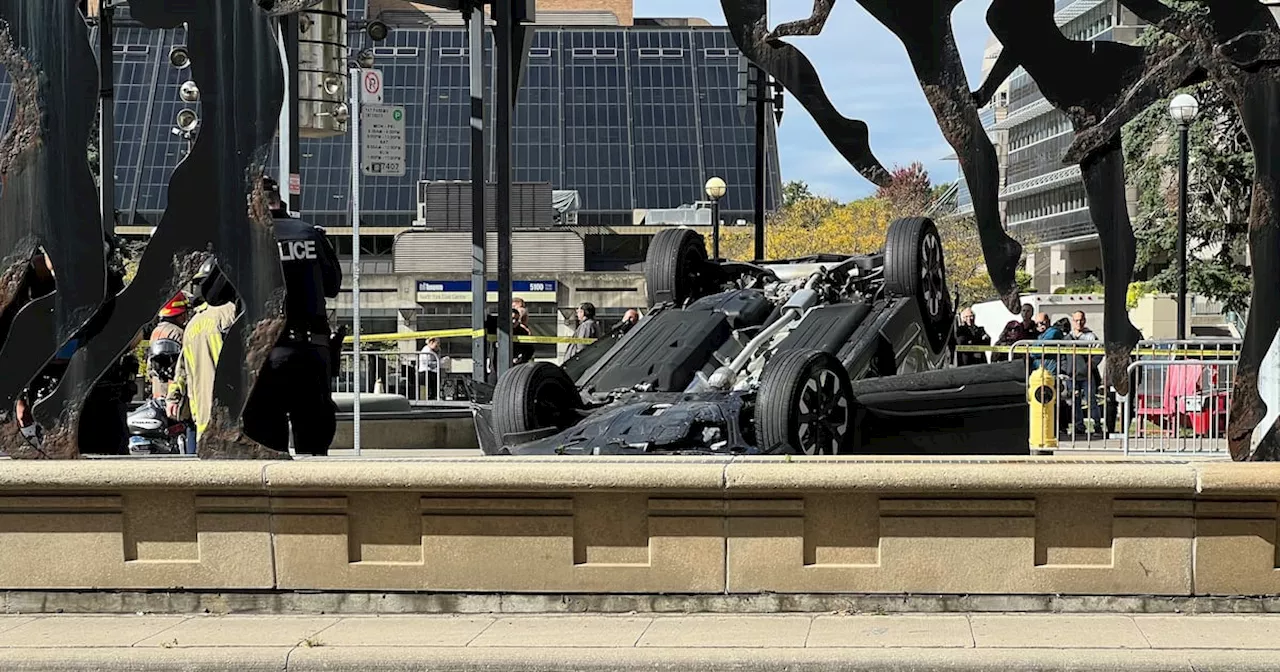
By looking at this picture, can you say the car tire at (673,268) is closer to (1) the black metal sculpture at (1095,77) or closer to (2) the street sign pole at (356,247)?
(2) the street sign pole at (356,247)

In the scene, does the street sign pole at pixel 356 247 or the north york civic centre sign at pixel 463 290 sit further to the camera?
the north york civic centre sign at pixel 463 290

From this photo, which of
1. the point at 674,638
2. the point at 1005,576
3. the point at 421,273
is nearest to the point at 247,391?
the point at 674,638

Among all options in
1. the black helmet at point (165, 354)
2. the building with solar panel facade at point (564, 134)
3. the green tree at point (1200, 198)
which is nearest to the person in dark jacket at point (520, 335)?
the black helmet at point (165, 354)

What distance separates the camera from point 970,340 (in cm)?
1948

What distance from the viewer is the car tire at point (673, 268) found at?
47.5 ft

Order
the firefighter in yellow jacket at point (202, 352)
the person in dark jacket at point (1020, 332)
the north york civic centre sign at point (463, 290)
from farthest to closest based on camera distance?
the north york civic centre sign at point (463, 290), the person in dark jacket at point (1020, 332), the firefighter in yellow jacket at point (202, 352)

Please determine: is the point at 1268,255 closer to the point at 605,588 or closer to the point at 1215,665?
the point at 1215,665

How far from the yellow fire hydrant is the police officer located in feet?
27.9

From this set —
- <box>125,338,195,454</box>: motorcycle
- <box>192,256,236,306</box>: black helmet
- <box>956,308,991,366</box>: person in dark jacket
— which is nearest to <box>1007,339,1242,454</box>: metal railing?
<box>956,308,991,366</box>: person in dark jacket

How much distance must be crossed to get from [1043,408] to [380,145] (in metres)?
6.56

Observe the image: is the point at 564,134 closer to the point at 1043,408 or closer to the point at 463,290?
the point at 463,290

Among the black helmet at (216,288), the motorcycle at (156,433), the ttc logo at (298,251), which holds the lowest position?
the motorcycle at (156,433)

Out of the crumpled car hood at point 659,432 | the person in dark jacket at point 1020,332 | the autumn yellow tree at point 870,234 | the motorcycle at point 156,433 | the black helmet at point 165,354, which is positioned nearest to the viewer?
the crumpled car hood at point 659,432

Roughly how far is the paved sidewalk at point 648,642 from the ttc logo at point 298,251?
208 cm
